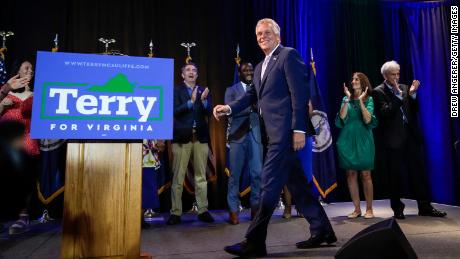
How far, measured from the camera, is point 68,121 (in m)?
1.56

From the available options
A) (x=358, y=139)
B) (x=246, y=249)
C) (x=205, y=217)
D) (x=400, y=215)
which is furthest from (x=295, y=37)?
(x=246, y=249)

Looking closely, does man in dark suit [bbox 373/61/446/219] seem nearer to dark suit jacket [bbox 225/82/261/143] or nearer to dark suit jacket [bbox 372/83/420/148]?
dark suit jacket [bbox 372/83/420/148]

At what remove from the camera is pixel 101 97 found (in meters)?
1.61

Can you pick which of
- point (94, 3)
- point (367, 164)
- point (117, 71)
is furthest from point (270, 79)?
point (94, 3)

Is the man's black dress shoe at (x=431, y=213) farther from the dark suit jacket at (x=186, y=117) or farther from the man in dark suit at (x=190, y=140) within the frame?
the dark suit jacket at (x=186, y=117)

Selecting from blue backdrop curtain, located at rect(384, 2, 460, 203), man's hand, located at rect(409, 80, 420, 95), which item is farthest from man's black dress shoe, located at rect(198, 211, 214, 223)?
blue backdrop curtain, located at rect(384, 2, 460, 203)

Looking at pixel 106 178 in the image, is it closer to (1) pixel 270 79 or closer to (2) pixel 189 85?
(1) pixel 270 79

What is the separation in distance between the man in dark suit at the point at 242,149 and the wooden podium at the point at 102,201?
169cm

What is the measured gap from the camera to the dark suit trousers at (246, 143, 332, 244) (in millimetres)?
2037

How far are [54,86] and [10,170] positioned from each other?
62 cm

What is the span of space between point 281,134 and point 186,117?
164cm

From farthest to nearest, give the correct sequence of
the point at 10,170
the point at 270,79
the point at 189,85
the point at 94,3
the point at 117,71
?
the point at 94,3 < the point at 189,85 < the point at 270,79 < the point at 117,71 < the point at 10,170

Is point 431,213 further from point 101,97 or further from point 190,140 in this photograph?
point 101,97

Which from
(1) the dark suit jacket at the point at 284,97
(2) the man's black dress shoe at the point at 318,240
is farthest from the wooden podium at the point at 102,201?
(2) the man's black dress shoe at the point at 318,240
